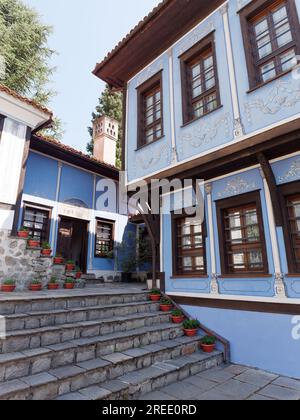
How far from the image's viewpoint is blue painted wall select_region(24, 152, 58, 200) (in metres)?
8.42

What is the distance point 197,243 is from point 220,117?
8.67ft

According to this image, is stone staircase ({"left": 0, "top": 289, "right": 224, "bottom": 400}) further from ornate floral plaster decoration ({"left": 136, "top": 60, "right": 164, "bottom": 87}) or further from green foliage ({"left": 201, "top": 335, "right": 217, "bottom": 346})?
ornate floral plaster decoration ({"left": 136, "top": 60, "right": 164, "bottom": 87})

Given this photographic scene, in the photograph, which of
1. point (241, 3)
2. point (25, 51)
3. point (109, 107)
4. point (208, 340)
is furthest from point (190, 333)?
point (109, 107)

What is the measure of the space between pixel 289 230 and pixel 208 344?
95.0 inches

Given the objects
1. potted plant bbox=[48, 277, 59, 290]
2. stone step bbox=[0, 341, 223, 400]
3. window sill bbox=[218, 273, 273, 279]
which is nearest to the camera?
stone step bbox=[0, 341, 223, 400]

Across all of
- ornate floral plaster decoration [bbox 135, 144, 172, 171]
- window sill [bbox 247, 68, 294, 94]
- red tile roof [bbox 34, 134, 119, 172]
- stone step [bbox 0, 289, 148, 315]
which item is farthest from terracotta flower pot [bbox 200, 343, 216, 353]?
red tile roof [bbox 34, 134, 119, 172]

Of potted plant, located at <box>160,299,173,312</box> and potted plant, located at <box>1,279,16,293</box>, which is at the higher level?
potted plant, located at <box>1,279,16,293</box>

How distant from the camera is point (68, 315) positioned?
4117 millimetres

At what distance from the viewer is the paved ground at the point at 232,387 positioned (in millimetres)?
3232

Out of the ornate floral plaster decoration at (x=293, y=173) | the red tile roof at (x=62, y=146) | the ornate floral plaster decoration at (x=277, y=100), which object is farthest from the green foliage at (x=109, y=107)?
the ornate floral plaster decoration at (x=293, y=173)

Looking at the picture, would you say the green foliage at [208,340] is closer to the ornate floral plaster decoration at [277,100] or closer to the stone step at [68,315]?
the stone step at [68,315]

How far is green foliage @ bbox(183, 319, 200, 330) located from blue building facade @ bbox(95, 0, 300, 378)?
0.19 meters
